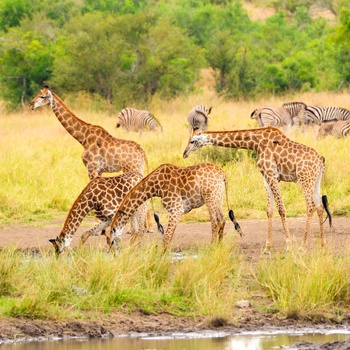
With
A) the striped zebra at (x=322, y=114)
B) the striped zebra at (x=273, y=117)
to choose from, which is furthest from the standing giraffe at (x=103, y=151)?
the striped zebra at (x=322, y=114)

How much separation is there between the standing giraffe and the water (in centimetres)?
451

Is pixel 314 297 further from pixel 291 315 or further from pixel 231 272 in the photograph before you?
pixel 231 272

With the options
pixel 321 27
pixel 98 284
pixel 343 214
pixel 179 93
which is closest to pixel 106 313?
pixel 98 284

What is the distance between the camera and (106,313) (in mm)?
7500

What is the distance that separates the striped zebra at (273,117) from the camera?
19.1 m

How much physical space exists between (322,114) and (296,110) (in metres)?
0.71

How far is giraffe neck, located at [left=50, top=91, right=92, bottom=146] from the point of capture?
11.9 meters

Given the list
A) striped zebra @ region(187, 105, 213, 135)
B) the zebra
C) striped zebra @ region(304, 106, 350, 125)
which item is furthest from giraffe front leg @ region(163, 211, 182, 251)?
striped zebra @ region(304, 106, 350, 125)

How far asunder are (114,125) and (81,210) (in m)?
12.4

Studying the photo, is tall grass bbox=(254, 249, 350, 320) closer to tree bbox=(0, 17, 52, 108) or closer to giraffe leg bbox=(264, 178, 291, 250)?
giraffe leg bbox=(264, 178, 291, 250)

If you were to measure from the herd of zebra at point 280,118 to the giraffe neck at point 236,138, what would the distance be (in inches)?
337

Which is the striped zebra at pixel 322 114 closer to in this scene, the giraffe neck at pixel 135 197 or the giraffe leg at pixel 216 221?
the giraffe leg at pixel 216 221

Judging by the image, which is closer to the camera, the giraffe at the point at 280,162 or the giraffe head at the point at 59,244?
the giraffe head at the point at 59,244

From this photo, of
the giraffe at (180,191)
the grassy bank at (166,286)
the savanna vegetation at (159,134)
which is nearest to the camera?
the grassy bank at (166,286)
